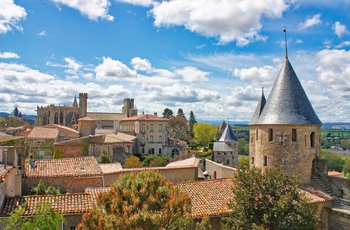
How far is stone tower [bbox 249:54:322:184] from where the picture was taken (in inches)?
714

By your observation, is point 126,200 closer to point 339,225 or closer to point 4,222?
point 4,222

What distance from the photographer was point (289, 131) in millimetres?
18141

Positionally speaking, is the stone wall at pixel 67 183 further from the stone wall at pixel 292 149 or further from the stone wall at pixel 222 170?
the stone wall at pixel 292 149

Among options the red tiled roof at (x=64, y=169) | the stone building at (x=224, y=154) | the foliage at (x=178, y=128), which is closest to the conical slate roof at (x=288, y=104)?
the red tiled roof at (x=64, y=169)

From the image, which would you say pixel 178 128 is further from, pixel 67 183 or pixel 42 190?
pixel 42 190

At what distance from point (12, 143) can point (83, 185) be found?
6.98 m

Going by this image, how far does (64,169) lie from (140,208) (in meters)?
12.0

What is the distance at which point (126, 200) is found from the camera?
1005cm

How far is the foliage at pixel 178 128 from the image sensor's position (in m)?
74.7

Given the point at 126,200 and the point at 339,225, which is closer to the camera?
the point at 126,200

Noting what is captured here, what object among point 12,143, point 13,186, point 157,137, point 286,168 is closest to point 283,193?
point 286,168

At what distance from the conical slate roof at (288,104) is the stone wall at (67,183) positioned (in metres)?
11.4

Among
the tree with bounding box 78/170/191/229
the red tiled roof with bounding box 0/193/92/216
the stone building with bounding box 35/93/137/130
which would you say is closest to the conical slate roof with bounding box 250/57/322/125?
the tree with bounding box 78/170/191/229

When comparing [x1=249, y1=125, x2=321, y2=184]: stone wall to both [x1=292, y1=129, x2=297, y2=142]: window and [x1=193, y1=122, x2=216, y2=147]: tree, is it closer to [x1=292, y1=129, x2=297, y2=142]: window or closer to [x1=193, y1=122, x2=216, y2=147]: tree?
[x1=292, y1=129, x2=297, y2=142]: window
